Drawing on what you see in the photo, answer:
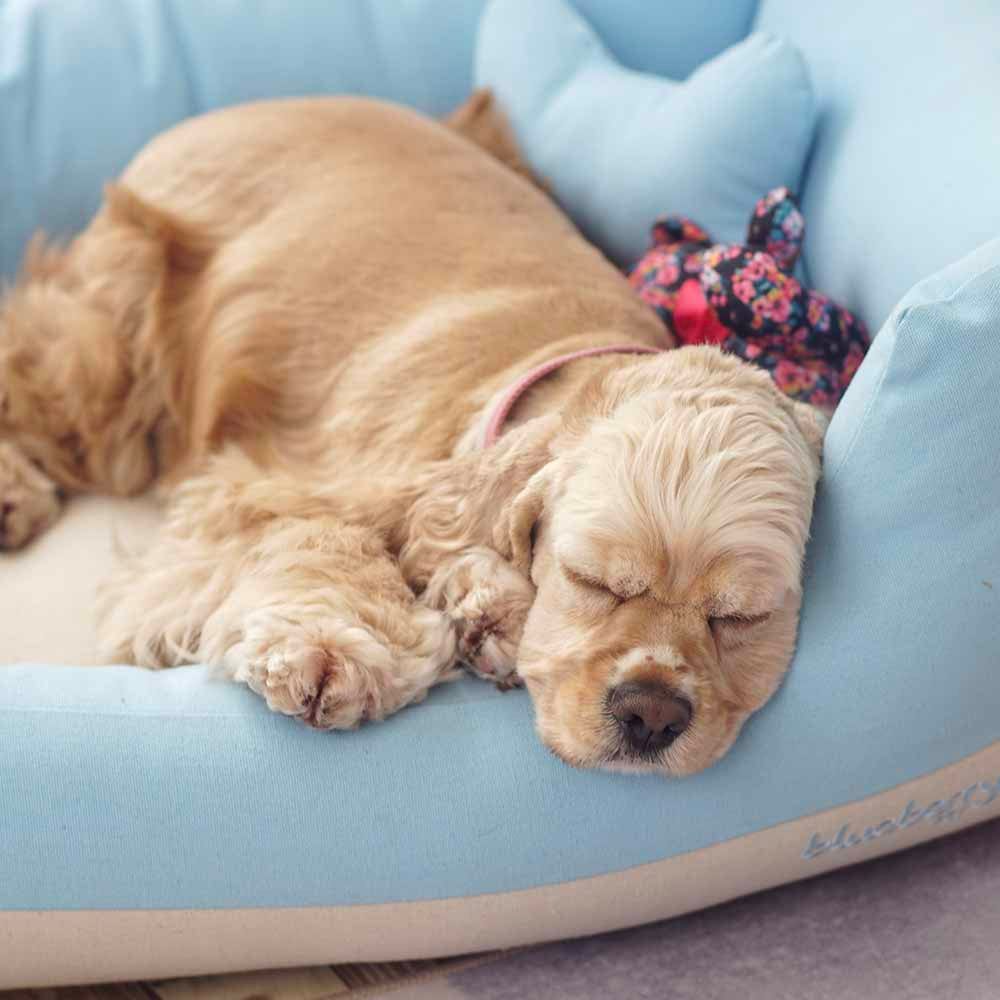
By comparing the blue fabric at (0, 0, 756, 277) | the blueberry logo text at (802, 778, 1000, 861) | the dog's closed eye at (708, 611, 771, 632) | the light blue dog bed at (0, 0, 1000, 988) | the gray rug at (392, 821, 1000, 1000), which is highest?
the blue fabric at (0, 0, 756, 277)

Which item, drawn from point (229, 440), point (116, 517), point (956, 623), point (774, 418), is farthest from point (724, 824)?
point (116, 517)

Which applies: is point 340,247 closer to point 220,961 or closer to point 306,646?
point 306,646

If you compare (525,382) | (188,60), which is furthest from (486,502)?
(188,60)

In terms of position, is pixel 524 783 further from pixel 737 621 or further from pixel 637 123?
pixel 637 123

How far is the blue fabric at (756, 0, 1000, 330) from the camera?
2105 millimetres

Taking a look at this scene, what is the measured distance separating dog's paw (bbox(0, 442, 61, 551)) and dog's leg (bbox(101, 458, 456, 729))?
34 centimetres

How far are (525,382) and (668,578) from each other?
20.1 inches

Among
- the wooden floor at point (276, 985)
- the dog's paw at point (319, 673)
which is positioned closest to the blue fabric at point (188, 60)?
the dog's paw at point (319, 673)

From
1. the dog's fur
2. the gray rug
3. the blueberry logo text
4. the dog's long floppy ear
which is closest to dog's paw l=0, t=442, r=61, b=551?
the dog's fur

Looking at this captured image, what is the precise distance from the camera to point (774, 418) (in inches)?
67.0

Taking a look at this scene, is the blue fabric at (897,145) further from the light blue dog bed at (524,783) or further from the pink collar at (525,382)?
the pink collar at (525,382)

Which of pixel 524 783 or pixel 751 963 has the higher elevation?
pixel 524 783

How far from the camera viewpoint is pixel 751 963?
1823mm

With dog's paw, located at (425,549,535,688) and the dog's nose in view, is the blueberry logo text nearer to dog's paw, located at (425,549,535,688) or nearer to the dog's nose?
the dog's nose
